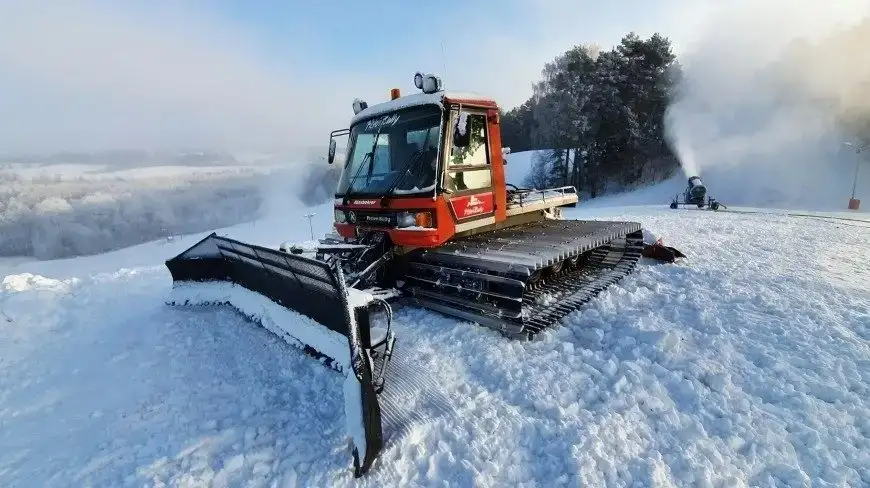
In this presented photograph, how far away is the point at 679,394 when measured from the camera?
3.54m

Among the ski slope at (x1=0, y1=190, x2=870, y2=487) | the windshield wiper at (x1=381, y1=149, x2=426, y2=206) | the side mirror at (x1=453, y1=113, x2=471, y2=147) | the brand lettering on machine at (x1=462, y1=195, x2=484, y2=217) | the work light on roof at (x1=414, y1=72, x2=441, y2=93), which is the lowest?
the ski slope at (x1=0, y1=190, x2=870, y2=487)

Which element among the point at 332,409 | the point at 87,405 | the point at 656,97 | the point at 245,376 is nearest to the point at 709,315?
the point at 332,409

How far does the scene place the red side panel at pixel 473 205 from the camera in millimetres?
5500

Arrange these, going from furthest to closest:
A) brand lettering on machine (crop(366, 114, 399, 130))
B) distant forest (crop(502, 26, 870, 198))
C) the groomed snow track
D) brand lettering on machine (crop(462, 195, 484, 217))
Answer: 1. distant forest (crop(502, 26, 870, 198))
2. brand lettering on machine (crop(366, 114, 399, 130))
3. brand lettering on machine (crop(462, 195, 484, 217))
4. the groomed snow track

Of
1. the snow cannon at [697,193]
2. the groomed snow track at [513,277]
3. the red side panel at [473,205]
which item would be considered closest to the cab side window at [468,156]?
the red side panel at [473,205]

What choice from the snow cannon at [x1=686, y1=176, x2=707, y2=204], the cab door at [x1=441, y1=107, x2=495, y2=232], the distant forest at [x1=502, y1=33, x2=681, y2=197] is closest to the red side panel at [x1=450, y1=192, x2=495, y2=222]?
the cab door at [x1=441, y1=107, x2=495, y2=232]

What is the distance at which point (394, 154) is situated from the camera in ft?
19.4

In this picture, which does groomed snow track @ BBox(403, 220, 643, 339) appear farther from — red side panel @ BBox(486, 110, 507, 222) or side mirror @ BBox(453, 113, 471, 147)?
side mirror @ BBox(453, 113, 471, 147)

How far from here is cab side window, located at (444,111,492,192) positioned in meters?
5.46

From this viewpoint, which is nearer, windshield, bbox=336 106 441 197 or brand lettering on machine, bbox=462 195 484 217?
windshield, bbox=336 106 441 197

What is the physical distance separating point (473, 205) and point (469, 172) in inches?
17.5

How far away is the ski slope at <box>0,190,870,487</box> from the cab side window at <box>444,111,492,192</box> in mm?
1772

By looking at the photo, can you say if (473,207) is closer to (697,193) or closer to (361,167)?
(361,167)

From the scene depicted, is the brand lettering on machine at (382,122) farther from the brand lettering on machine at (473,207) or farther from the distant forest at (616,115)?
the distant forest at (616,115)
